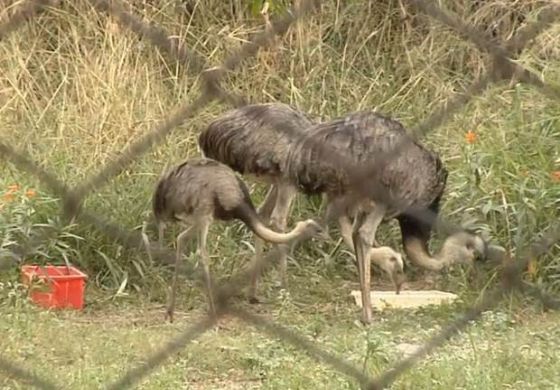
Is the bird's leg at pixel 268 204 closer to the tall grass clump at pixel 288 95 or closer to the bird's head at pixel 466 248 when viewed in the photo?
the tall grass clump at pixel 288 95

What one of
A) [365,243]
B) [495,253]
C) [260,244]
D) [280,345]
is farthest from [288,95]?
[280,345]

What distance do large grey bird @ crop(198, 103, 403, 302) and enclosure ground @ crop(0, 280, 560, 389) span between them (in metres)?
0.14

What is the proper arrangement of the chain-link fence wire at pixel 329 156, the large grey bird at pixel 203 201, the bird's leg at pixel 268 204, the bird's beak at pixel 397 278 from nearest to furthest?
1. the chain-link fence wire at pixel 329 156
2. the large grey bird at pixel 203 201
3. the bird's beak at pixel 397 278
4. the bird's leg at pixel 268 204

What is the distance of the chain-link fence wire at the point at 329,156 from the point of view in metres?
1.53

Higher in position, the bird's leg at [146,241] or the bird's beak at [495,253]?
the bird's beak at [495,253]

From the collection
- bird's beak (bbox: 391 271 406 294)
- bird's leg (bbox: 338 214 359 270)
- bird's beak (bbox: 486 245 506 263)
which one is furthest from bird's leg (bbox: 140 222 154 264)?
bird's beak (bbox: 486 245 506 263)

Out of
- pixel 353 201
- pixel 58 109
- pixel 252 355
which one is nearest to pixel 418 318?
pixel 353 201

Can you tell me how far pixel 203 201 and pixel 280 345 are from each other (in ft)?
1.22

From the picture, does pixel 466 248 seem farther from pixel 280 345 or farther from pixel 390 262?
pixel 280 345

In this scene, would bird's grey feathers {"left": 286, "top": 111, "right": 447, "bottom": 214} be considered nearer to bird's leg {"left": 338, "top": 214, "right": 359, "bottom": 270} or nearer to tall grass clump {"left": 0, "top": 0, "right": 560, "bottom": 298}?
bird's leg {"left": 338, "top": 214, "right": 359, "bottom": 270}

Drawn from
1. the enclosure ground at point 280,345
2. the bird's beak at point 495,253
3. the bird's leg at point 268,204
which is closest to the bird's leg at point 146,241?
the enclosure ground at point 280,345

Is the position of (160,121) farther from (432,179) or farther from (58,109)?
(432,179)

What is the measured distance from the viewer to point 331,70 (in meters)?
3.07

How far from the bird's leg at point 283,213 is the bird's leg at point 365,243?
163mm
